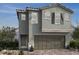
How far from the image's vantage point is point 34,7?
435 cm

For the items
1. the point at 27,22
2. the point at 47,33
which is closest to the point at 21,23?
the point at 27,22

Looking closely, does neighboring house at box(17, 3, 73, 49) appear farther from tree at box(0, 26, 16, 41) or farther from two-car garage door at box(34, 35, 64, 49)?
tree at box(0, 26, 16, 41)

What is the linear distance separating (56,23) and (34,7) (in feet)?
1.12

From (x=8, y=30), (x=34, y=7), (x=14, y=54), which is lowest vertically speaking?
(x=14, y=54)

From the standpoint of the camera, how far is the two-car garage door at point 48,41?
4375 millimetres

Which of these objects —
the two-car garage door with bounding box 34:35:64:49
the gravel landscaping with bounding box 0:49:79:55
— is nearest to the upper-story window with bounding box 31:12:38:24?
the two-car garage door with bounding box 34:35:64:49

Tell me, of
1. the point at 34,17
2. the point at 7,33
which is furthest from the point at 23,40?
the point at 34,17

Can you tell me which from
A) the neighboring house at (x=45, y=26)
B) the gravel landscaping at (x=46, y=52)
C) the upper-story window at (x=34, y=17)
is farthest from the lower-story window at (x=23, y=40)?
the upper-story window at (x=34, y=17)

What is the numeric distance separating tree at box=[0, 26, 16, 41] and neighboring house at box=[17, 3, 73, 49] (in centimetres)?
11

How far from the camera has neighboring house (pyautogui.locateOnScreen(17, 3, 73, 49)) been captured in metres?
4.34

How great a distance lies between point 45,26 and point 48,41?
0.66ft

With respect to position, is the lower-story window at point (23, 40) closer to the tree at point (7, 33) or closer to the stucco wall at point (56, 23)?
the tree at point (7, 33)

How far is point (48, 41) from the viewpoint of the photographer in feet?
14.4

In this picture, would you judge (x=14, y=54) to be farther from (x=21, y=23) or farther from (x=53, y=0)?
(x=53, y=0)
